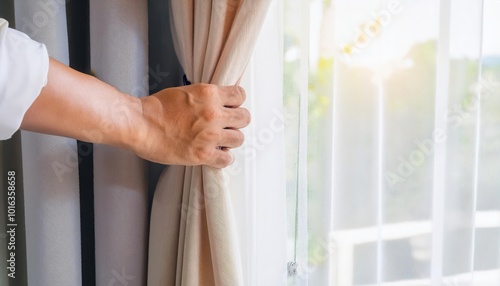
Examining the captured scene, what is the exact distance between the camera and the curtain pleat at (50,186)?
896 mm

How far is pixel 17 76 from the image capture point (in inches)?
24.3

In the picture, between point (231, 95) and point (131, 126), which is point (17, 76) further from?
point (231, 95)

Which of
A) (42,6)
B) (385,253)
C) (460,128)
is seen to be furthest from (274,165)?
(42,6)

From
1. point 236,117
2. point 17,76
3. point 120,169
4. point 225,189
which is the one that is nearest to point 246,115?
point 236,117

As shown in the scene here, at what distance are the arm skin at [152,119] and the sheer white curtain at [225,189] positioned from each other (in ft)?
0.16

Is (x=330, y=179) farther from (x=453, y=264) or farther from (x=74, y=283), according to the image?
(x=74, y=283)

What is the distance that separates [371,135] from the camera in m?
1.00

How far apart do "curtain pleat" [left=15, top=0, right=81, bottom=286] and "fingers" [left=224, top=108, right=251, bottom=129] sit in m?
0.33

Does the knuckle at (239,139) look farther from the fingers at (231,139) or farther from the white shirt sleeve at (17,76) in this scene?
the white shirt sleeve at (17,76)

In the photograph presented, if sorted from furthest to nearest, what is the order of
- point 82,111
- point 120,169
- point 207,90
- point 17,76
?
point 120,169 → point 207,90 → point 82,111 → point 17,76

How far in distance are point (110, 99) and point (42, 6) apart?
0.29 meters

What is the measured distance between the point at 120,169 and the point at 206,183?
196 millimetres

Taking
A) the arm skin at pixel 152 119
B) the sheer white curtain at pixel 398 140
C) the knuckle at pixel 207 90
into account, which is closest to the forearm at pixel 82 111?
the arm skin at pixel 152 119

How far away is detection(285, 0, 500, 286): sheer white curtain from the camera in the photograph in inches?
38.9
